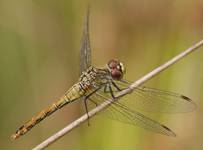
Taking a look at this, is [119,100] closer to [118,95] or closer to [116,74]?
[118,95]

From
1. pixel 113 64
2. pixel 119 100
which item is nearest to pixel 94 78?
pixel 113 64

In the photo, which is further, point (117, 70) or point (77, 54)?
point (77, 54)

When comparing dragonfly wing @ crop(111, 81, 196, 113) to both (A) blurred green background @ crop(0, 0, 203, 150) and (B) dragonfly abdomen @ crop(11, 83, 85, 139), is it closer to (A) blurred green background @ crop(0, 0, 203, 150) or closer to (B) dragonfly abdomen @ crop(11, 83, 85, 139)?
(A) blurred green background @ crop(0, 0, 203, 150)

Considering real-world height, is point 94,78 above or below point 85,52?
below

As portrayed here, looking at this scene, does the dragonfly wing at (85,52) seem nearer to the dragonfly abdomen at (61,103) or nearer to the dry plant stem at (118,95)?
the dragonfly abdomen at (61,103)

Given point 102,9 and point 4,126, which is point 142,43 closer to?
point 102,9

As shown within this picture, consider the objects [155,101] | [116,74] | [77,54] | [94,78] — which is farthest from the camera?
[77,54]

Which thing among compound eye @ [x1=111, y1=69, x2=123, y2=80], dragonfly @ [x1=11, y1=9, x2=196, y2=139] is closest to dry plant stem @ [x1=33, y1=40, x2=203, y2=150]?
dragonfly @ [x1=11, y1=9, x2=196, y2=139]

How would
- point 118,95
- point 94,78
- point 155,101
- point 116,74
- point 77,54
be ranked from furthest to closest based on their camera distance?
point 77,54
point 94,78
point 116,74
point 155,101
point 118,95

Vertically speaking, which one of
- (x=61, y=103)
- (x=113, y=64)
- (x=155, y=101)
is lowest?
(x=61, y=103)
